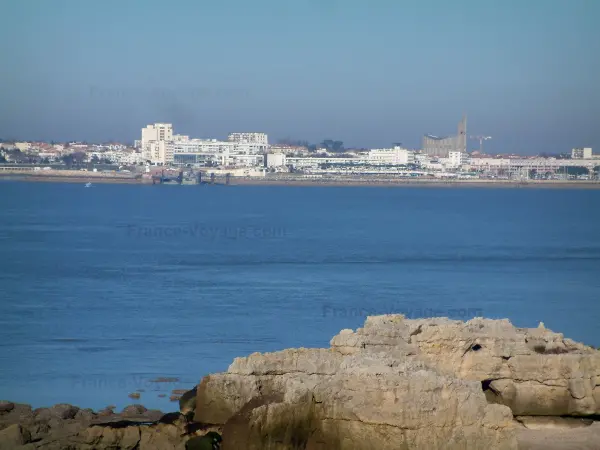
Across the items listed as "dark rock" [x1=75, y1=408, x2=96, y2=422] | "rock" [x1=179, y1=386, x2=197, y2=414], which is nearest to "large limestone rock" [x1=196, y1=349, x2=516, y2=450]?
"rock" [x1=179, y1=386, x2=197, y2=414]

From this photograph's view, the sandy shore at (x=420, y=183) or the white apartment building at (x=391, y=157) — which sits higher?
the white apartment building at (x=391, y=157)

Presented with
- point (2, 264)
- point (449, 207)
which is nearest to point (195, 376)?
point (2, 264)

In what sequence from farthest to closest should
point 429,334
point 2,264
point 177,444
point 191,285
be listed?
point 2,264
point 191,285
point 429,334
point 177,444

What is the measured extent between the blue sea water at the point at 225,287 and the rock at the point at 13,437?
268 centimetres

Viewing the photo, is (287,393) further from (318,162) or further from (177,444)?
(318,162)

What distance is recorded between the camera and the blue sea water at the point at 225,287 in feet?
43.8

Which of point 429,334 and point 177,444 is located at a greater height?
point 429,334

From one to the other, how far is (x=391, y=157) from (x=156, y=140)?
25.2 meters

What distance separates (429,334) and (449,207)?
178 feet

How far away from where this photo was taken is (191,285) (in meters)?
21.2

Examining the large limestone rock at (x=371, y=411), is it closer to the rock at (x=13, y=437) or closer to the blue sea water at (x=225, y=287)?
the rock at (x=13, y=437)

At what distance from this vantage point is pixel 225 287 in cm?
2094

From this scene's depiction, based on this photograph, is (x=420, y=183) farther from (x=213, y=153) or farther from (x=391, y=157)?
(x=213, y=153)

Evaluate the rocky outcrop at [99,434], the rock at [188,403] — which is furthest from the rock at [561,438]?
the rock at [188,403]
